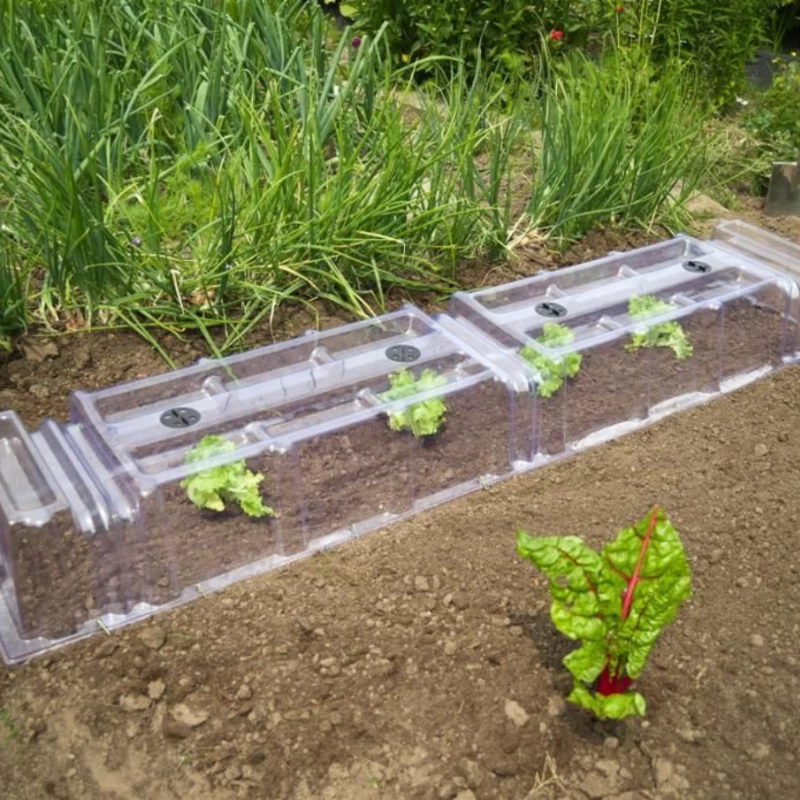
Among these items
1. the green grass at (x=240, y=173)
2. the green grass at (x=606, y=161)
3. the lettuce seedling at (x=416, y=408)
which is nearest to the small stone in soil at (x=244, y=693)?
the lettuce seedling at (x=416, y=408)

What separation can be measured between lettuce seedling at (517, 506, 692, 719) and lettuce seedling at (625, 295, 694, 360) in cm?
118

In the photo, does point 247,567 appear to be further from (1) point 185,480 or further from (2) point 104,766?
(2) point 104,766

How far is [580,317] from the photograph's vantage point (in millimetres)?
3158

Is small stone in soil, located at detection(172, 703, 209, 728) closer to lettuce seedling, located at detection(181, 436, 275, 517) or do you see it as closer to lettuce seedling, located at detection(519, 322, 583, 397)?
lettuce seedling, located at detection(181, 436, 275, 517)

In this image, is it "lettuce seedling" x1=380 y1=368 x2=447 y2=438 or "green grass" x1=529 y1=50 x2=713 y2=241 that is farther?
"green grass" x1=529 y1=50 x2=713 y2=241

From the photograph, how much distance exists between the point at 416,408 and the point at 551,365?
422mm

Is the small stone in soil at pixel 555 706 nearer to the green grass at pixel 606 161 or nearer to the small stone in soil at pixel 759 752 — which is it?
the small stone in soil at pixel 759 752

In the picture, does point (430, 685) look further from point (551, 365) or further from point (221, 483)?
point (551, 365)

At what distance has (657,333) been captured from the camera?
10.3ft

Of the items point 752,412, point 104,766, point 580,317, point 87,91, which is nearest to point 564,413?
point 580,317

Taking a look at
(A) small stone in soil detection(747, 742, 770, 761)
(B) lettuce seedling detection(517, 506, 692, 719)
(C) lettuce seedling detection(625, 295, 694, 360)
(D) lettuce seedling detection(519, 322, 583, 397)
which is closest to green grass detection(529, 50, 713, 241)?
(C) lettuce seedling detection(625, 295, 694, 360)

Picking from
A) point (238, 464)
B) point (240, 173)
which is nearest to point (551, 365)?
point (238, 464)

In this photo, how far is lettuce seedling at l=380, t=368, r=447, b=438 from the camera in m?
2.73

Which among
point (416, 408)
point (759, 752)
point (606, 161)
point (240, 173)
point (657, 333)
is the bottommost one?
point (759, 752)
